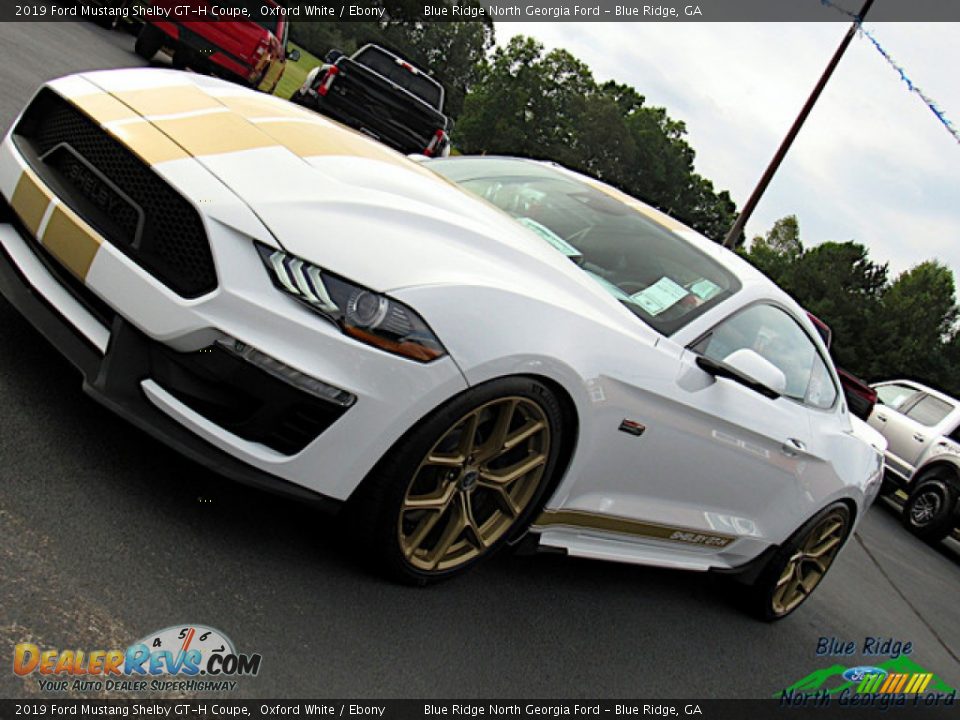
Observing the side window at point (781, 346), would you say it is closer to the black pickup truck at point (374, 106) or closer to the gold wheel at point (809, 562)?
the gold wheel at point (809, 562)

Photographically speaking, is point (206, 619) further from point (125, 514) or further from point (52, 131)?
point (52, 131)

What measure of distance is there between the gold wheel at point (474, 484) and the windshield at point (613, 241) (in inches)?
30.9

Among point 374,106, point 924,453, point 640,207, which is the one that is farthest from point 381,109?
point 640,207

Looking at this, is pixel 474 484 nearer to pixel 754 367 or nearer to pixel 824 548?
pixel 754 367

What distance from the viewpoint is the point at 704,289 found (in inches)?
168

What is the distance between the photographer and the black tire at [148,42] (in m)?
13.4

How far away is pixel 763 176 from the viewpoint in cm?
2377

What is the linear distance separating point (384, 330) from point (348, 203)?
1.68ft

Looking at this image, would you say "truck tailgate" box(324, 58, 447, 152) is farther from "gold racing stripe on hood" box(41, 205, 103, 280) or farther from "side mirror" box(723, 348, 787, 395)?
"gold racing stripe on hood" box(41, 205, 103, 280)

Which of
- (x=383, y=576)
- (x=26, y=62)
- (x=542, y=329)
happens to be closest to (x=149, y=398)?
(x=383, y=576)

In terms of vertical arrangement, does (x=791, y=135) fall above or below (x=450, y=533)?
above

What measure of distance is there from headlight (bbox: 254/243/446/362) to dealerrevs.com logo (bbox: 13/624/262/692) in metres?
0.92

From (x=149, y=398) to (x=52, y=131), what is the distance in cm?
126

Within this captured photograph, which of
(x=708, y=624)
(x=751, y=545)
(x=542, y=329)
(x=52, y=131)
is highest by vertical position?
(x=542, y=329)
